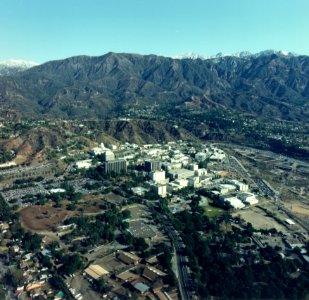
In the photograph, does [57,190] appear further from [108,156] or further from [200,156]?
[200,156]

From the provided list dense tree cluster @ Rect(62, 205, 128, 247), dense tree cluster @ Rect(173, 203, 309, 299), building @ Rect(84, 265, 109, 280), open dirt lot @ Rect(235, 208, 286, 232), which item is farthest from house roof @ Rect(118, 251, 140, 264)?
open dirt lot @ Rect(235, 208, 286, 232)

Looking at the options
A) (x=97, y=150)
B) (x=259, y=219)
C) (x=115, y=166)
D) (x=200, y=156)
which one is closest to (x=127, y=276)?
(x=259, y=219)

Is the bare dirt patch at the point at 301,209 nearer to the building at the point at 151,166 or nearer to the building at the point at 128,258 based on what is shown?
the building at the point at 151,166

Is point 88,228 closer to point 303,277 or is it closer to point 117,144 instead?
point 303,277

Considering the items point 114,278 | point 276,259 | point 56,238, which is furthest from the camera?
point 56,238

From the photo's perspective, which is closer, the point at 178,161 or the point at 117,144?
Result: the point at 178,161

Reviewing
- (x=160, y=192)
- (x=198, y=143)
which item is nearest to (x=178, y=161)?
(x=160, y=192)

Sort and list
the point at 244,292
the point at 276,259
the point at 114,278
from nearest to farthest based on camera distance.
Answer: the point at 244,292 < the point at 114,278 < the point at 276,259
